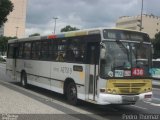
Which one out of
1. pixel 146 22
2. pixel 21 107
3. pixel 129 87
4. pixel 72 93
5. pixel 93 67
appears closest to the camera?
pixel 21 107

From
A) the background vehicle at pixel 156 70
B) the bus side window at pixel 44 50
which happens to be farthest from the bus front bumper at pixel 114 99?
the background vehicle at pixel 156 70

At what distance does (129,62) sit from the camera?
1418cm

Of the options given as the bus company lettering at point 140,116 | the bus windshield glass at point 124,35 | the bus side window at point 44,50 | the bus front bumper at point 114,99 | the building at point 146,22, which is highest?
the building at point 146,22

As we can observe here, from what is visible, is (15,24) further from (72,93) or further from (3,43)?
(72,93)

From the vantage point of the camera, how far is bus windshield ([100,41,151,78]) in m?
13.9

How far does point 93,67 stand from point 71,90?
2106mm

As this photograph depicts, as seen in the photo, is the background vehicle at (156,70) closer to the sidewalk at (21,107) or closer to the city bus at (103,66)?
the city bus at (103,66)

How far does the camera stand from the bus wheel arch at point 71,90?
16.0 meters

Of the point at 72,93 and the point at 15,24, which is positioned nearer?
the point at 72,93

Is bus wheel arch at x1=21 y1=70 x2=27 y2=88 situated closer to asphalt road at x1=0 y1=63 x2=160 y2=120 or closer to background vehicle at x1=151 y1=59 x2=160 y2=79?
asphalt road at x1=0 y1=63 x2=160 y2=120

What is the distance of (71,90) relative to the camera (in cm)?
1627

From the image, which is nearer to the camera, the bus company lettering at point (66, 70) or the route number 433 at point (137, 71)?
the route number 433 at point (137, 71)

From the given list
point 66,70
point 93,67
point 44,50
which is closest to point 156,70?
point 44,50

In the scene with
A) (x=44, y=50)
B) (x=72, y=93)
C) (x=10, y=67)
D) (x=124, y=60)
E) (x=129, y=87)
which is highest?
(x=44, y=50)
